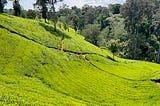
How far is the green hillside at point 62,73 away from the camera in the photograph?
51.9 meters

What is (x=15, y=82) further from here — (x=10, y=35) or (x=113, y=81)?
(x=113, y=81)

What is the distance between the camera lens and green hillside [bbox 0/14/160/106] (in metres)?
51.9

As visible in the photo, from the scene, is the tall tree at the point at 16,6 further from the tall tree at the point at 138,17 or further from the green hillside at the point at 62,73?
the tall tree at the point at 138,17

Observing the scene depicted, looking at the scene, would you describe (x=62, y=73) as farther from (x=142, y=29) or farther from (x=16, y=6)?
(x=142, y=29)

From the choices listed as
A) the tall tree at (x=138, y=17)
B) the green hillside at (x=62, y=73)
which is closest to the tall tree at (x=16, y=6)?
the green hillside at (x=62, y=73)

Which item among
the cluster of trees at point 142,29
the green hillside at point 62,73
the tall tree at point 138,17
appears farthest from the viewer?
the tall tree at point 138,17

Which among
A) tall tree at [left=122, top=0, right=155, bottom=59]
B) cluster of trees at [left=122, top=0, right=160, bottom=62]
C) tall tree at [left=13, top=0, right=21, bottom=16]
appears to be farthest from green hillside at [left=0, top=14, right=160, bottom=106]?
tall tree at [left=122, top=0, right=155, bottom=59]

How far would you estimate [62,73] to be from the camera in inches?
2527

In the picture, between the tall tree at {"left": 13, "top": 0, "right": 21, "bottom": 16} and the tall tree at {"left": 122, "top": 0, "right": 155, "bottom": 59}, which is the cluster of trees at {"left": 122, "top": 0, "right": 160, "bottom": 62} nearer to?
the tall tree at {"left": 122, "top": 0, "right": 155, "bottom": 59}

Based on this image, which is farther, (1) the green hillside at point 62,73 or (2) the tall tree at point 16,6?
(2) the tall tree at point 16,6

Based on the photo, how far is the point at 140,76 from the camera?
82.1 meters

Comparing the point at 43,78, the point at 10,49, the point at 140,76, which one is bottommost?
the point at 140,76

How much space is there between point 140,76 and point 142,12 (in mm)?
78537

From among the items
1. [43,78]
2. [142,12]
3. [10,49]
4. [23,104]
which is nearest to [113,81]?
[43,78]
